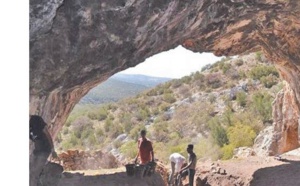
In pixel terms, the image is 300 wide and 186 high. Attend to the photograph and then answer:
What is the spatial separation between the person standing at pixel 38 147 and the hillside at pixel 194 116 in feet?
40.0

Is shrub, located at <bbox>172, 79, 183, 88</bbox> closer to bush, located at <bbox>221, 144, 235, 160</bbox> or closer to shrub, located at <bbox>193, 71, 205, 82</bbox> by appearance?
shrub, located at <bbox>193, 71, 205, 82</bbox>

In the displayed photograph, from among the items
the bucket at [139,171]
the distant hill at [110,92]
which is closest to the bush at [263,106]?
the bucket at [139,171]

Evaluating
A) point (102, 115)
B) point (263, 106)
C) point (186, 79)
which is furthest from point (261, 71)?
point (102, 115)

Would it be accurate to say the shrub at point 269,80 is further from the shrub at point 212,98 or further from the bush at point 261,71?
the shrub at point 212,98

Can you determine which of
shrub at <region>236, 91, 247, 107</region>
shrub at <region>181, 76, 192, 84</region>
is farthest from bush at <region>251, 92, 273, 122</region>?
shrub at <region>181, 76, 192, 84</region>

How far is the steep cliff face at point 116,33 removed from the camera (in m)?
7.10

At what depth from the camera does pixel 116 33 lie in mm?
7684

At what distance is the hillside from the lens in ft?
73.1

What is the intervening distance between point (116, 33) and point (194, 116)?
2058cm

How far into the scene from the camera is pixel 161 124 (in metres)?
28.1

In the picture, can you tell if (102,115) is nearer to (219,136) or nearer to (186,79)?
(186,79)

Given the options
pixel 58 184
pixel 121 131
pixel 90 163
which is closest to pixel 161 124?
pixel 121 131

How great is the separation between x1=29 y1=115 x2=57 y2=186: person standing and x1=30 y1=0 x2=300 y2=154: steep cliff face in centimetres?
21
